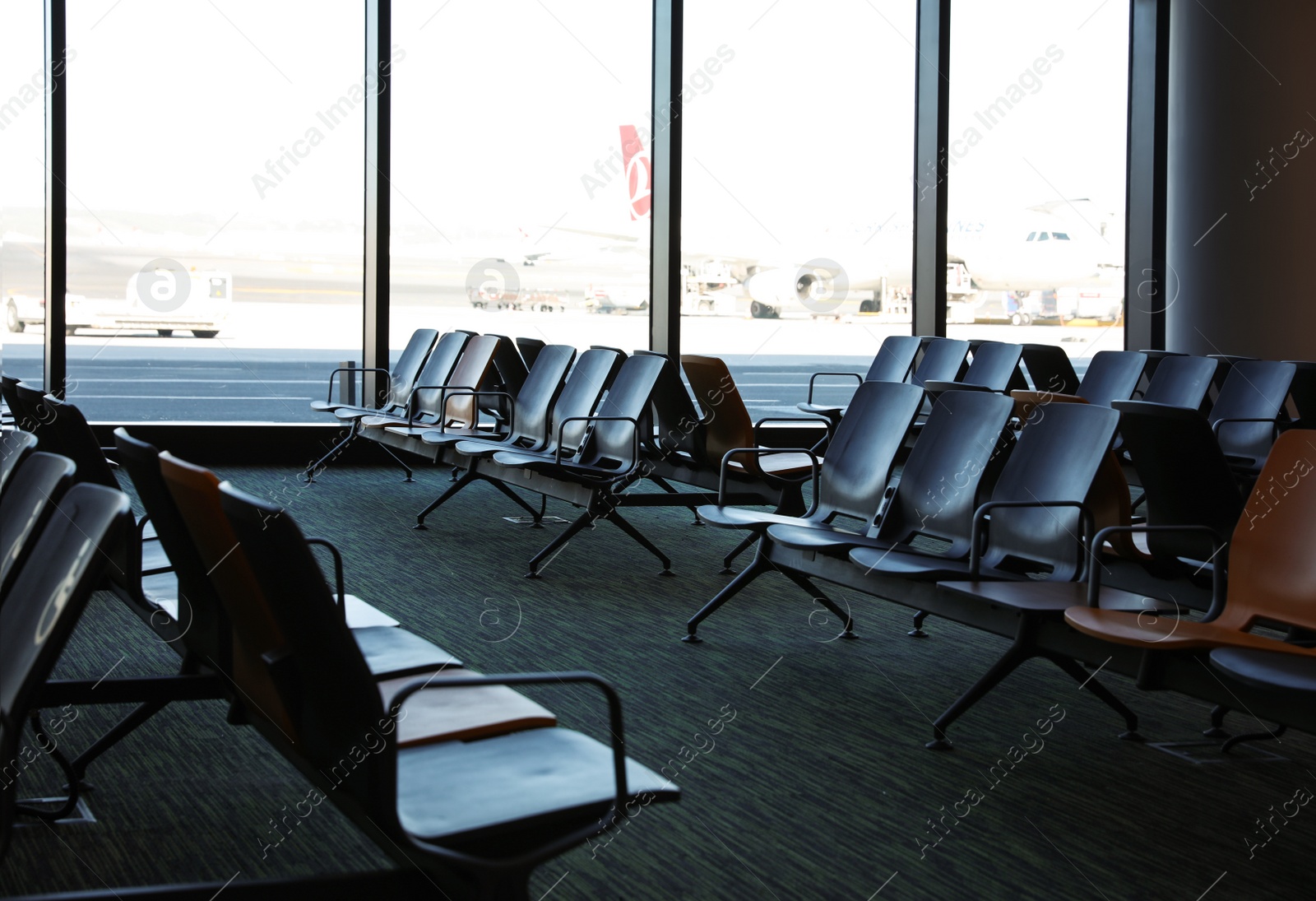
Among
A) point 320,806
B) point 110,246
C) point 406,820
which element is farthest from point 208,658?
point 110,246

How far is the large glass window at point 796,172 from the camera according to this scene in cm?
877

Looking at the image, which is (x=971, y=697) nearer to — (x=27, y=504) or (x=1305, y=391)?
(x=27, y=504)

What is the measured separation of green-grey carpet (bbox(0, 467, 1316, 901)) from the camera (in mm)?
2455

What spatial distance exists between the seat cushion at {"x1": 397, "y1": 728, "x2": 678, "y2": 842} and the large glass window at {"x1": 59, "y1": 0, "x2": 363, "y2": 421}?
6797mm

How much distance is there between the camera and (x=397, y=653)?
2.42m

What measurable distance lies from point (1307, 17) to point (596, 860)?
7.87 metres

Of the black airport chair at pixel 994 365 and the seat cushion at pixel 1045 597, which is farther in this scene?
the black airport chair at pixel 994 365

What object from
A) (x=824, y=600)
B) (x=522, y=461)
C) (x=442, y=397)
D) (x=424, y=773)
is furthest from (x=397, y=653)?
(x=442, y=397)

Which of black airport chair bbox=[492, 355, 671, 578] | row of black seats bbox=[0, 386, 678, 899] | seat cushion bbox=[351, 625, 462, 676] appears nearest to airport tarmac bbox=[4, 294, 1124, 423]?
black airport chair bbox=[492, 355, 671, 578]

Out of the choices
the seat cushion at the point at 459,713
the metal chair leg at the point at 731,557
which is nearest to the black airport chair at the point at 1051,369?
the metal chair leg at the point at 731,557

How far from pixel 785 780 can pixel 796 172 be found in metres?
6.75

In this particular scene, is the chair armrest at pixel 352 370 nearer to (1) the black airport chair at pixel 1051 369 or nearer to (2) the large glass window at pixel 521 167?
(2) the large glass window at pixel 521 167

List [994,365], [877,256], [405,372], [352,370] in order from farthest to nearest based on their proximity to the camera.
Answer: [877,256] < [352,370] < [405,372] < [994,365]

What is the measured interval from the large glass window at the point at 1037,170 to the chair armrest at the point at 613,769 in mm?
7661
